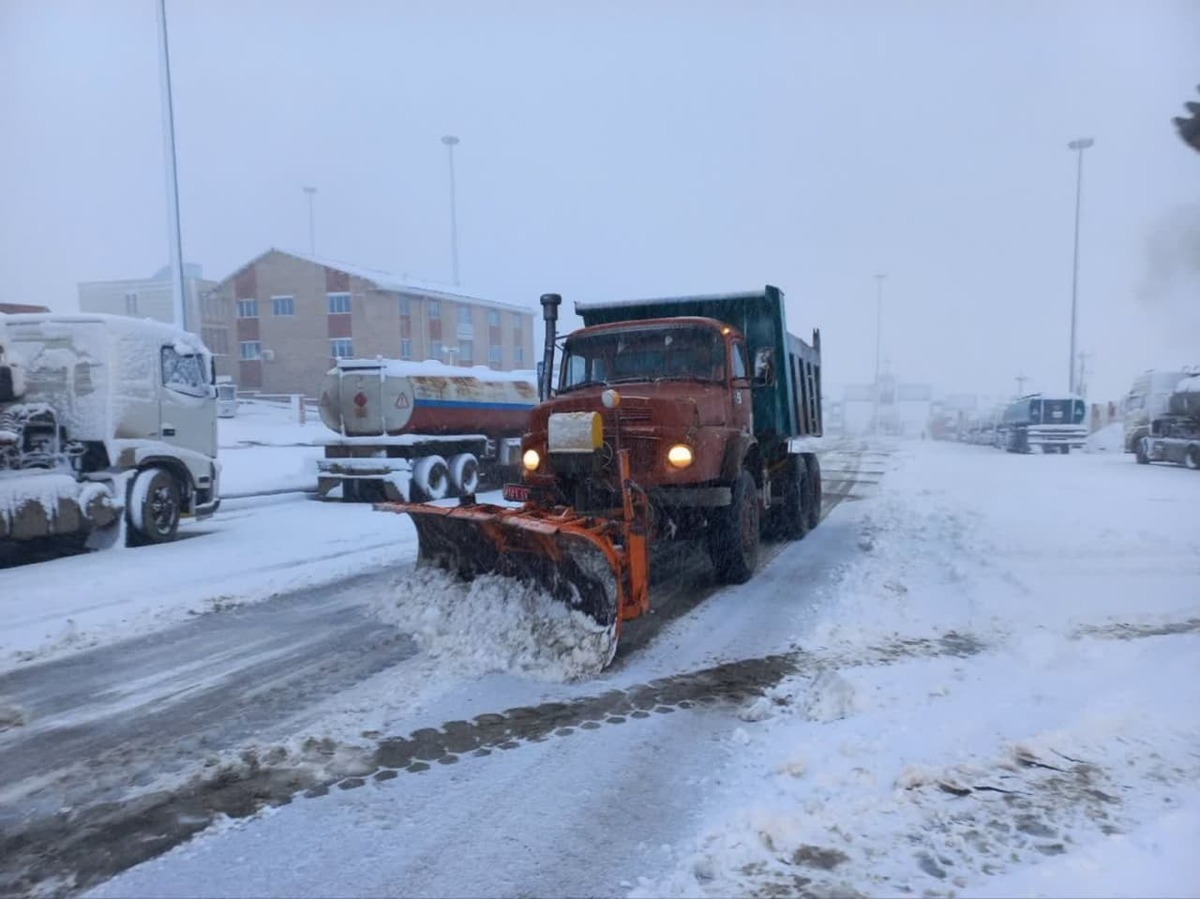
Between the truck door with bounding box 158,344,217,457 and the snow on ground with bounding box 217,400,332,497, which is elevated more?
the truck door with bounding box 158,344,217,457

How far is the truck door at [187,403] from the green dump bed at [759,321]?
5.79m

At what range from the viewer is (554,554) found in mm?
5695

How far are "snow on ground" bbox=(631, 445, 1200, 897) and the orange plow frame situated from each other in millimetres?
1297

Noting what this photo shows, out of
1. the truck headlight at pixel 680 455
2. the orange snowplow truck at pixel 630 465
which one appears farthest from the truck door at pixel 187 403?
the truck headlight at pixel 680 455

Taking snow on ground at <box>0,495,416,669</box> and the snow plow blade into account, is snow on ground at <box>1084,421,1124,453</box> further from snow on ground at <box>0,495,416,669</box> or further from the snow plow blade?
the snow plow blade

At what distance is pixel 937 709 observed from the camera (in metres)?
4.48

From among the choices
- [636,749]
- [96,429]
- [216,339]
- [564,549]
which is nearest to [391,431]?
[96,429]

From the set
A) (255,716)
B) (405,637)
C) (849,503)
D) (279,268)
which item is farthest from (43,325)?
(279,268)

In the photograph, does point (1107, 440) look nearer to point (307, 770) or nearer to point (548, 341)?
point (548, 341)

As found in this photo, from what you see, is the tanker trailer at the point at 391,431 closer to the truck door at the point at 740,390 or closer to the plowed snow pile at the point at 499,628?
the truck door at the point at 740,390

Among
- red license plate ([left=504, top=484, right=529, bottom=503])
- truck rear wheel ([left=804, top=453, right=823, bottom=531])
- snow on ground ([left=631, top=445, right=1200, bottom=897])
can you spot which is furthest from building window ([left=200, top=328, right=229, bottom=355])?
snow on ground ([left=631, top=445, right=1200, bottom=897])

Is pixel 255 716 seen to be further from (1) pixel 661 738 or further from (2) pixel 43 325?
(2) pixel 43 325

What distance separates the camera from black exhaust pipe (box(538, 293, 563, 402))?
342 inches

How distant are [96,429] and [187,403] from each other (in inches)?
51.1
